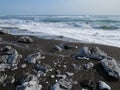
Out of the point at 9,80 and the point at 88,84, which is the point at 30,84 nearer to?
the point at 9,80

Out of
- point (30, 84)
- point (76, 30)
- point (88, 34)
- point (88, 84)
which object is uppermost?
point (30, 84)

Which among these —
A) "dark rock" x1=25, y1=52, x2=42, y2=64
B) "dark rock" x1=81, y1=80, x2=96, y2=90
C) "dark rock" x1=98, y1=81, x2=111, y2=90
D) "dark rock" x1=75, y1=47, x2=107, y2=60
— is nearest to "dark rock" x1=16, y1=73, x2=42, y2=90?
"dark rock" x1=25, y1=52, x2=42, y2=64

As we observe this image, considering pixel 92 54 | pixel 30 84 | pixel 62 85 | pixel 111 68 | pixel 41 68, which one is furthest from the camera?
pixel 92 54

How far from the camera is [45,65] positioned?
778cm

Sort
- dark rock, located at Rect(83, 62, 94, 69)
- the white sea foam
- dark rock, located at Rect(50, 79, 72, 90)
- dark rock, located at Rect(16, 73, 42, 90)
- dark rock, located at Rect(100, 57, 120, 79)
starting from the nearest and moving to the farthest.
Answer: dark rock, located at Rect(16, 73, 42, 90), dark rock, located at Rect(50, 79, 72, 90), dark rock, located at Rect(100, 57, 120, 79), dark rock, located at Rect(83, 62, 94, 69), the white sea foam

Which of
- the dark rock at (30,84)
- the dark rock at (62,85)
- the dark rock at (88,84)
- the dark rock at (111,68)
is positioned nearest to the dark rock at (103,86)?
the dark rock at (88,84)

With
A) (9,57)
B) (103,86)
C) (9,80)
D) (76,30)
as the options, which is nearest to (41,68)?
(9,80)

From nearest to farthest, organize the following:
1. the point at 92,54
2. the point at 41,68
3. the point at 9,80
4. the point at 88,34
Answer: the point at 9,80 → the point at 41,68 → the point at 92,54 → the point at 88,34

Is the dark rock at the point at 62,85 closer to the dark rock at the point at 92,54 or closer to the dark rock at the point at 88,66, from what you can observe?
the dark rock at the point at 88,66

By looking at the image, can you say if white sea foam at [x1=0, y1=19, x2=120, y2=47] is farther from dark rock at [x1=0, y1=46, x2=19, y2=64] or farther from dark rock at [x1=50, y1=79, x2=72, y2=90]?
dark rock at [x1=50, y1=79, x2=72, y2=90]

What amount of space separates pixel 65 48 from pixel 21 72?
3.06m

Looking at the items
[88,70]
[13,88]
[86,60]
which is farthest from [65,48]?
[13,88]

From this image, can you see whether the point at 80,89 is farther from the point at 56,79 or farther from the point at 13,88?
the point at 13,88

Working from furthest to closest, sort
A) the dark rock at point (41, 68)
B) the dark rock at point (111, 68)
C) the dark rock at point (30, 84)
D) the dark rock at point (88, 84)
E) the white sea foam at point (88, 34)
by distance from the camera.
→ the white sea foam at point (88, 34) < the dark rock at point (41, 68) < the dark rock at point (111, 68) < the dark rock at point (88, 84) < the dark rock at point (30, 84)
